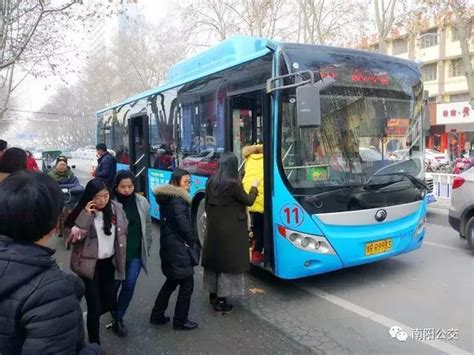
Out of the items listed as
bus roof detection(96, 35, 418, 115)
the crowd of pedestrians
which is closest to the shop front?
bus roof detection(96, 35, 418, 115)

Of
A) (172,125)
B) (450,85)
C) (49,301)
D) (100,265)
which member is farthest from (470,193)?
(450,85)

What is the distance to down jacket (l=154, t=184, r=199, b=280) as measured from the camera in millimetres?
3678

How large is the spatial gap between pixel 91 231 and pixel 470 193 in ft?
17.9

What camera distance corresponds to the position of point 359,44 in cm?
2242

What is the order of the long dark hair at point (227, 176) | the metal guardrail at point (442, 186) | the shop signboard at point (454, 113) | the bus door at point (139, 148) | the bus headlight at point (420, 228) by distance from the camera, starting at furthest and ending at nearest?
the shop signboard at point (454, 113), the metal guardrail at point (442, 186), the bus door at point (139, 148), the bus headlight at point (420, 228), the long dark hair at point (227, 176)

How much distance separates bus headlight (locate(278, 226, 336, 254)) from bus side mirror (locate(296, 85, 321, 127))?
117cm

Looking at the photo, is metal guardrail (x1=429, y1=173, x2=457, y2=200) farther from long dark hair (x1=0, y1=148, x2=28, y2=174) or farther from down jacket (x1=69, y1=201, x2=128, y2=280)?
down jacket (x1=69, y1=201, x2=128, y2=280)

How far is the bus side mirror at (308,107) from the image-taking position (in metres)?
3.95

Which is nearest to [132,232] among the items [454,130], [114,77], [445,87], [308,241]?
[308,241]

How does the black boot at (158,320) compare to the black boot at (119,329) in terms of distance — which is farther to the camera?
the black boot at (158,320)

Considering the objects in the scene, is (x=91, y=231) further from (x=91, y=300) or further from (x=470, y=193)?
(x=470, y=193)

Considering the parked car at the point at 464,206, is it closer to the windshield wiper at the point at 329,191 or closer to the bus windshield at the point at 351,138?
the bus windshield at the point at 351,138

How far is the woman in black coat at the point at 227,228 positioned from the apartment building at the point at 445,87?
26.0 metres

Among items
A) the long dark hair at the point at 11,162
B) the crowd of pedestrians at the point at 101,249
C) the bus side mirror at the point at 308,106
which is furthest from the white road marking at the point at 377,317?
the long dark hair at the point at 11,162
